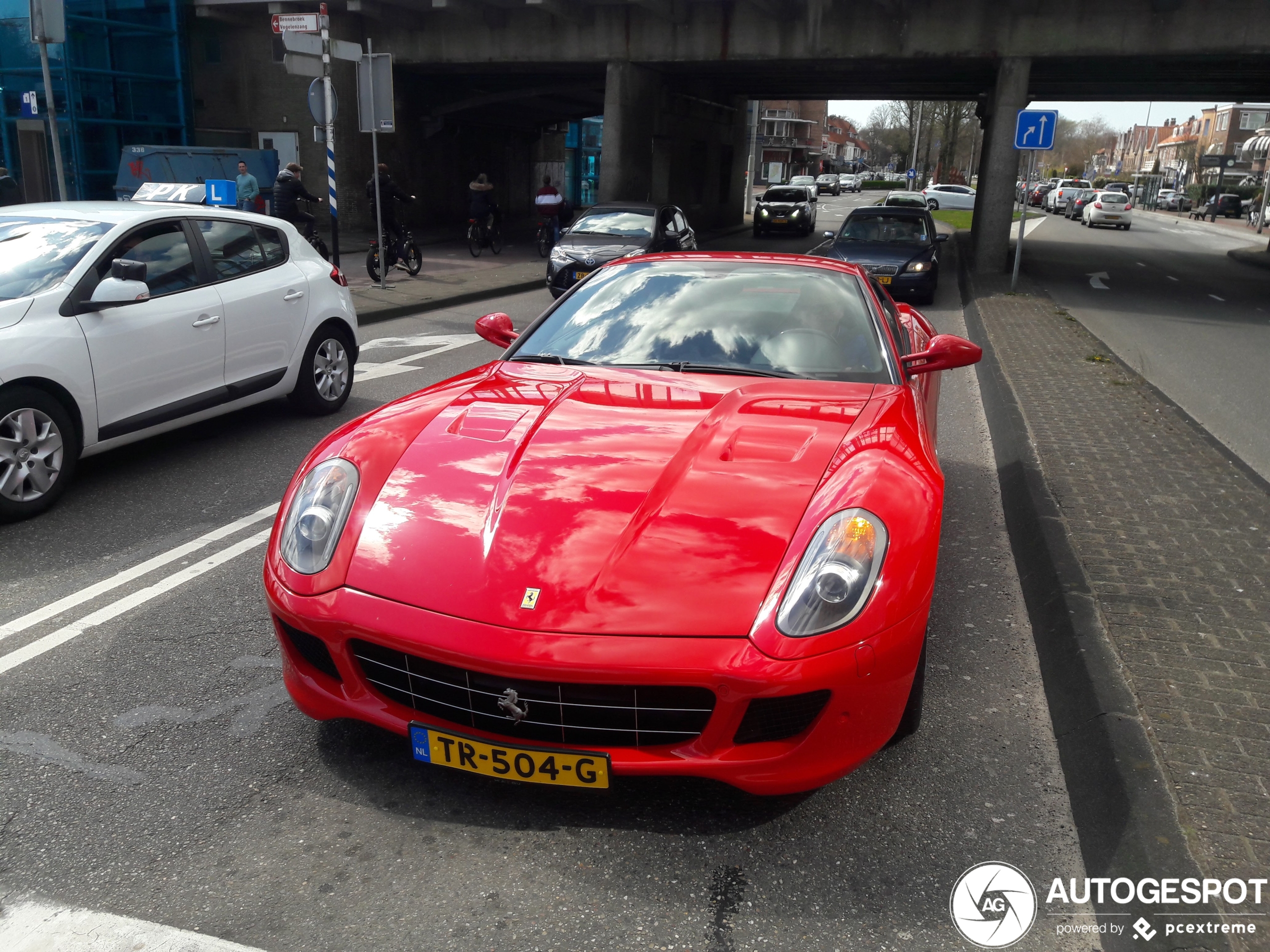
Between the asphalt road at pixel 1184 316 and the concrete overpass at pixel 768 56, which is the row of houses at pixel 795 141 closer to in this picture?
the concrete overpass at pixel 768 56

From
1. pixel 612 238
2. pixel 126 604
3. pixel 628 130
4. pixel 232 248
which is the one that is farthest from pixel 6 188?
pixel 628 130

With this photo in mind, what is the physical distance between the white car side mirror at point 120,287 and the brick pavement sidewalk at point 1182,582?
4.93 metres

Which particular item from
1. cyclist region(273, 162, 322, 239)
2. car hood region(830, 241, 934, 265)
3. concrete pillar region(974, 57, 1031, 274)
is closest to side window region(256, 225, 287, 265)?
cyclist region(273, 162, 322, 239)

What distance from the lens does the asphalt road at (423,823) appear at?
7.92ft

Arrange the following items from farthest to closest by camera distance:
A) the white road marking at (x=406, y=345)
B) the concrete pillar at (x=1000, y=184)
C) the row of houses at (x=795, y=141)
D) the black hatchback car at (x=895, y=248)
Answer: the row of houses at (x=795, y=141)
the concrete pillar at (x=1000, y=184)
the black hatchback car at (x=895, y=248)
the white road marking at (x=406, y=345)

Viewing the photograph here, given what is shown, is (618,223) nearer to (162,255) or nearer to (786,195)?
(162,255)

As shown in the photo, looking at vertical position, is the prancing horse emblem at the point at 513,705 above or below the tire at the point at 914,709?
above

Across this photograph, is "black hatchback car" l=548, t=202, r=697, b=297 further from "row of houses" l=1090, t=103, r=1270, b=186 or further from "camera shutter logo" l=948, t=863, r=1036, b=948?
"row of houses" l=1090, t=103, r=1270, b=186

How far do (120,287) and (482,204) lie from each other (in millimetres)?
17095

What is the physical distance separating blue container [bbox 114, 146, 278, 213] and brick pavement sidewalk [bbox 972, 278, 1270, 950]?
16.5 meters

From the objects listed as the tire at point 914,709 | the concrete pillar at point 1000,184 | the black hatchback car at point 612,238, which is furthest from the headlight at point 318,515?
the concrete pillar at point 1000,184

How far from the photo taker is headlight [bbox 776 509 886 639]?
2.57 m

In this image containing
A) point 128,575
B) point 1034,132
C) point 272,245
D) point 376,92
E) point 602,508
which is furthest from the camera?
point 1034,132

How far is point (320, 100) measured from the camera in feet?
43.0
